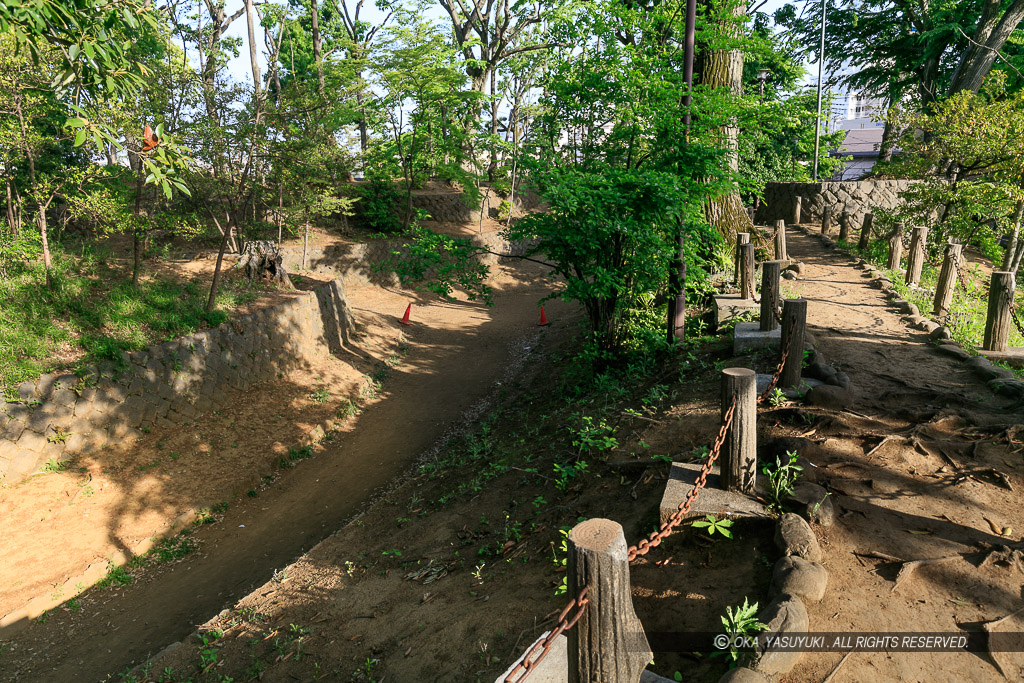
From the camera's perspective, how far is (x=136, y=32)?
48.6ft

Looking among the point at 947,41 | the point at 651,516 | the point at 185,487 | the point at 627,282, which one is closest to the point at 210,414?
the point at 185,487

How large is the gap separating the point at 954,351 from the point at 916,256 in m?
5.12

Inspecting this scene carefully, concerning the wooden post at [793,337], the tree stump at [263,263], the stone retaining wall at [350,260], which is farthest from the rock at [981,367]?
the tree stump at [263,263]

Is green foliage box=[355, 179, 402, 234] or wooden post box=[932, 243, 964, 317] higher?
green foliage box=[355, 179, 402, 234]

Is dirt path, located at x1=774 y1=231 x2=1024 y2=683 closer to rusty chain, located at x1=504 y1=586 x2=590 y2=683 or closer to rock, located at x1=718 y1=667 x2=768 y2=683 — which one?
rock, located at x1=718 y1=667 x2=768 y2=683

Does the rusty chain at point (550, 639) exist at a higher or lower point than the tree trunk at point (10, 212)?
lower

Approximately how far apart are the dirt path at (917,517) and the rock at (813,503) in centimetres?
7

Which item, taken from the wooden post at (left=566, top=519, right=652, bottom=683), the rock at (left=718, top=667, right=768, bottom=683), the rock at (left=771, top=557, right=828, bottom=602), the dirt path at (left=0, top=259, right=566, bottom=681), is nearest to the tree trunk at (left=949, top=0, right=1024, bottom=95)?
the dirt path at (left=0, top=259, right=566, bottom=681)

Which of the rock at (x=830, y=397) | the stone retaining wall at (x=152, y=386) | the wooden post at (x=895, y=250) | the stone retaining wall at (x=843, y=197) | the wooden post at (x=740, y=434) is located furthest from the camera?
Answer: the stone retaining wall at (x=843, y=197)

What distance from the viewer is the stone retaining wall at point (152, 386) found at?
8648mm

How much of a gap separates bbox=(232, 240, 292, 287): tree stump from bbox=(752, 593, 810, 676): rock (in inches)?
593

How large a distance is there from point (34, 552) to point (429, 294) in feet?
48.4

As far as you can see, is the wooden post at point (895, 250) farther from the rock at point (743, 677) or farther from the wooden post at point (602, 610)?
the wooden post at point (602, 610)

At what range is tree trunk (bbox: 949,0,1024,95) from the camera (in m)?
17.0
